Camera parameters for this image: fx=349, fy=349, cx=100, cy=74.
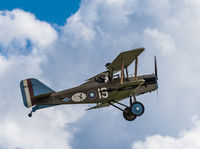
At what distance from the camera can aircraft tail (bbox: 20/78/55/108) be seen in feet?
50.7

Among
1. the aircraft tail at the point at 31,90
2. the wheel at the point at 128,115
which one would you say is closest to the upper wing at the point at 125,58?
the wheel at the point at 128,115

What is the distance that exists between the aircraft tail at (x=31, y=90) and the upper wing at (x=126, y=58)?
10.00ft

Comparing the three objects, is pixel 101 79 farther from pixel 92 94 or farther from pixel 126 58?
pixel 126 58

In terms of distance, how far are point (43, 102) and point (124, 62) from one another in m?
4.04

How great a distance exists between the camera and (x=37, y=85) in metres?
15.8

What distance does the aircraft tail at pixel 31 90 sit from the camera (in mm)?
15445

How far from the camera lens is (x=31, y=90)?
1565 cm

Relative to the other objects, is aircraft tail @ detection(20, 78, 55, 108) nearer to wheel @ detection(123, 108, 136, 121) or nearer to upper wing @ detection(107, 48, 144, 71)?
upper wing @ detection(107, 48, 144, 71)

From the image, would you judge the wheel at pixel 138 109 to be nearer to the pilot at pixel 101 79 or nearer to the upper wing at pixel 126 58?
the pilot at pixel 101 79

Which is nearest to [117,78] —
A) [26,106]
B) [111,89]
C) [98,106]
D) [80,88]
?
[111,89]

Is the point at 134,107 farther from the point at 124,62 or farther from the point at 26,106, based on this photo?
the point at 26,106

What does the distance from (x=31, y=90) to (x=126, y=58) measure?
14.7ft

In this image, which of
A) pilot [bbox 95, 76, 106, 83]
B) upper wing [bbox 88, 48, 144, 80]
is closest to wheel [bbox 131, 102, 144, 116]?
pilot [bbox 95, 76, 106, 83]

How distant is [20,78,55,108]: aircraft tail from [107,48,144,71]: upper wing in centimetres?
305
